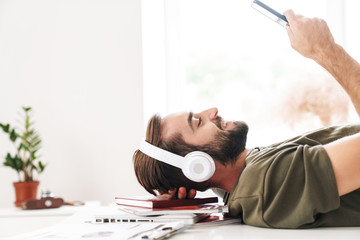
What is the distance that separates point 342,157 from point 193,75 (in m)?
1.90

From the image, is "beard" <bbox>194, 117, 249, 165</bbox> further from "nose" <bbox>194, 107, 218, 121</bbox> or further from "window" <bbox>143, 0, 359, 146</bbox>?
"window" <bbox>143, 0, 359, 146</bbox>

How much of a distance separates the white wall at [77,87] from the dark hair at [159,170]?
42.9 inches

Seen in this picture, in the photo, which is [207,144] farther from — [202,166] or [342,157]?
[342,157]

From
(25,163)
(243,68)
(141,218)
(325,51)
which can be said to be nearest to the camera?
(141,218)

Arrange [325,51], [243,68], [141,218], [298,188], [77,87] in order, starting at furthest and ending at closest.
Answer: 1. [243,68]
2. [77,87]
3. [325,51]
4. [141,218]
5. [298,188]

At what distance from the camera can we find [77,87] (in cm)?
253

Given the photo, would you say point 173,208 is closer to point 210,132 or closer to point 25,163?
point 210,132

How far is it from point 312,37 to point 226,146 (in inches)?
15.1

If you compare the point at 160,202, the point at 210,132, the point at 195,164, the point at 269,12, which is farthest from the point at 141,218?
the point at 269,12

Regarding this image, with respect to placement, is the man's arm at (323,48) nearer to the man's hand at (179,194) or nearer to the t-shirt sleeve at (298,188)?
the t-shirt sleeve at (298,188)

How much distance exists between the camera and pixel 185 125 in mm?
1306

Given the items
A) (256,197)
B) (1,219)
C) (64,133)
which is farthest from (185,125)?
(64,133)

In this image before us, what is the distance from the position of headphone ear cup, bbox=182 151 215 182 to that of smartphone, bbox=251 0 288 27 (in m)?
0.44

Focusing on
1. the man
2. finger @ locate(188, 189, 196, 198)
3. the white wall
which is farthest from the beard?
the white wall
